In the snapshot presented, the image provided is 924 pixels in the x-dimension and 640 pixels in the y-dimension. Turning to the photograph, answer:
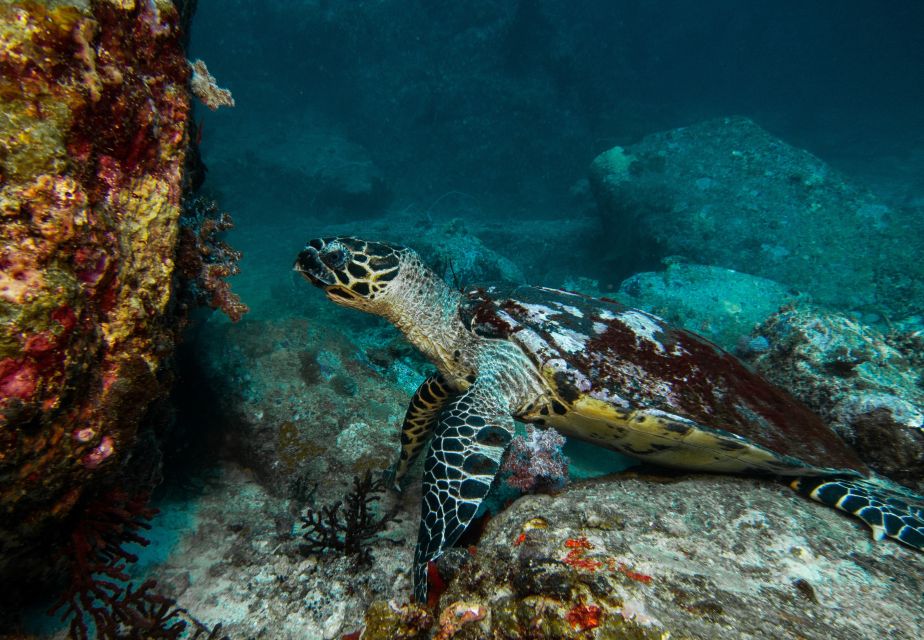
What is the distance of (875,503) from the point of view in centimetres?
218

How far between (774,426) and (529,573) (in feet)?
7.44

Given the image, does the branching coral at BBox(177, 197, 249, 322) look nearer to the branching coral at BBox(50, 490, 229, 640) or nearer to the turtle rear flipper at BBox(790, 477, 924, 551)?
the branching coral at BBox(50, 490, 229, 640)

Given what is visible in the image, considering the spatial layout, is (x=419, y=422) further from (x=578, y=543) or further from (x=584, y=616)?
(x=584, y=616)

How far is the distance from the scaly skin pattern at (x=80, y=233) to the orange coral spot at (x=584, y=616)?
1.89 metres

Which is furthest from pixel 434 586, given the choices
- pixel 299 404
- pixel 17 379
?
pixel 299 404

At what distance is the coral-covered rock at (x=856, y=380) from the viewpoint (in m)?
2.84

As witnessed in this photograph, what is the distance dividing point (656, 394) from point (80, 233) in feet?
10.5

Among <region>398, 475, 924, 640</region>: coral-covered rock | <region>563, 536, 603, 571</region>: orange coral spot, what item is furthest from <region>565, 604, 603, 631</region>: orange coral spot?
<region>563, 536, 603, 571</region>: orange coral spot

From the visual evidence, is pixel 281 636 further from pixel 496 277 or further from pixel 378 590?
pixel 496 277

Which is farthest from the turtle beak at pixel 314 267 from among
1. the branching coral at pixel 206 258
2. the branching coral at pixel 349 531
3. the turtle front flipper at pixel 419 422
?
the branching coral at pixel 349 531

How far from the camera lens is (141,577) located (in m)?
2.35

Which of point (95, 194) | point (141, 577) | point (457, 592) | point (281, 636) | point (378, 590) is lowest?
point (141, 577)

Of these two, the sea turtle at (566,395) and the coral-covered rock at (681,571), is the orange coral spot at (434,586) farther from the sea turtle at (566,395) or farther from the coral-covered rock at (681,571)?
the sea turtle at (566,395)

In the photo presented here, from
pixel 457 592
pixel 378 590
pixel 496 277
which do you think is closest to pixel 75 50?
pixel 457 592
